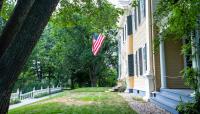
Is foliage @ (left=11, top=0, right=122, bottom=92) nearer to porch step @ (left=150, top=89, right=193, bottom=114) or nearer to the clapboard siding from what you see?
the clapboard siding

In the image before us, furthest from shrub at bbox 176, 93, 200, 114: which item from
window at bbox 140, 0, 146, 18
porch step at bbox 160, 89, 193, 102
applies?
window at bbox 140, 0, 146, 18

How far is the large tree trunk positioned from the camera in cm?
443

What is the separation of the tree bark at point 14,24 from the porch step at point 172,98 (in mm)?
5184

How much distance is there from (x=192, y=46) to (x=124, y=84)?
17.8 metres

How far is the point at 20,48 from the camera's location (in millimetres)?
4527

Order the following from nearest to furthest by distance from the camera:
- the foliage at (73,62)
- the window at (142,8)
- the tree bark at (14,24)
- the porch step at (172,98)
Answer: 1. the tree bark at (14,24)
2. the porch step at (172,98)
3. the window at (142,8)
4. the foliage at (73,62)

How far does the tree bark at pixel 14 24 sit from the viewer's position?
185 inches

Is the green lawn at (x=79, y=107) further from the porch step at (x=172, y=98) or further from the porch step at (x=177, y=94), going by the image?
the porch step at (x=177, y=94)

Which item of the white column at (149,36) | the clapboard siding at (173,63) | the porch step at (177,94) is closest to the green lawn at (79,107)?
the porch step at (177,94)

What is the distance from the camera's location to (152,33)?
46.3 ft

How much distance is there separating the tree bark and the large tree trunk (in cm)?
7

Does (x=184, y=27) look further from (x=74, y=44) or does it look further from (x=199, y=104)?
(x=74, y=44)

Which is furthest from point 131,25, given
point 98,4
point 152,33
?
point 98,4

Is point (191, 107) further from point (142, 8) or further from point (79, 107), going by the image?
point (142, 8)
